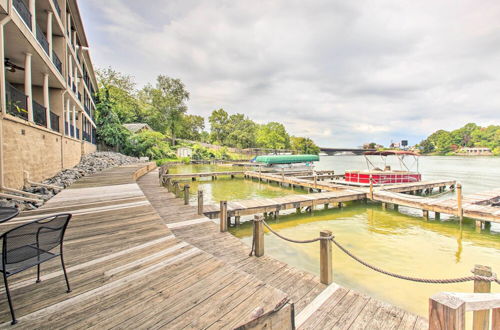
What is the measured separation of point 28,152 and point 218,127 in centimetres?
6633

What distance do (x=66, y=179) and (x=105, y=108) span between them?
22728 millimetres

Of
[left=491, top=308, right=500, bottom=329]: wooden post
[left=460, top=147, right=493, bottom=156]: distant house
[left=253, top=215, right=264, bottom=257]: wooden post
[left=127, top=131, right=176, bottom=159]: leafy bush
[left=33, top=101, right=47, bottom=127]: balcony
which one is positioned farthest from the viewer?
[left=460, top=147, right=493, bottom=156]: distant house

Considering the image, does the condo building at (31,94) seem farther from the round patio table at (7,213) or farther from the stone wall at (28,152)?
the round patio table at (7,213)

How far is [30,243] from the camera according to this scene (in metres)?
2.11

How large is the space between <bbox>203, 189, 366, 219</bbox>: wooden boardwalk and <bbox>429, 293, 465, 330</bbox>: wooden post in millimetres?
7717

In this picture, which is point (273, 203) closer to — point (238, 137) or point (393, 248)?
point (393, 248)

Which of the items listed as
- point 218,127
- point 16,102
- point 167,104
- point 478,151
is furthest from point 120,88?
point 478,151

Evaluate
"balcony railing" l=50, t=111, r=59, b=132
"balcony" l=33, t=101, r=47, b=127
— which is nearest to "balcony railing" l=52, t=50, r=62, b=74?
"balcony railing" l=50, t=111, r=59, b=132

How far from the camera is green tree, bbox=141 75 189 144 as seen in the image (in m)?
50.3

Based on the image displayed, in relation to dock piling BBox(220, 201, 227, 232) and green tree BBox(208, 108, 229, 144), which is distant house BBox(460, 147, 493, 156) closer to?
green tree BBox(208, 108, 229, 144)

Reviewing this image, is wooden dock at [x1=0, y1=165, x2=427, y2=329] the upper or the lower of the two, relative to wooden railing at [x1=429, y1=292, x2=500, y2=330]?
lower

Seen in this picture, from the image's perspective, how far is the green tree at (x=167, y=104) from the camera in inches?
1982

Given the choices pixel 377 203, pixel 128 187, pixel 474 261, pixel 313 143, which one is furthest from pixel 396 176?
pixel 313 143

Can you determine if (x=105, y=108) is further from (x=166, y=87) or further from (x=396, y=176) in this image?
(x=396, y=176)
